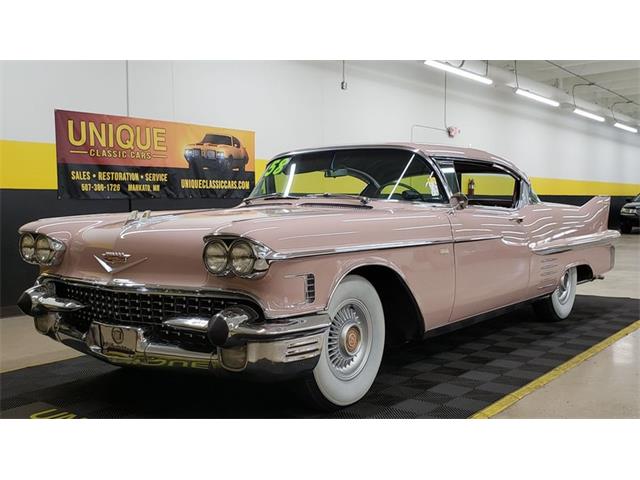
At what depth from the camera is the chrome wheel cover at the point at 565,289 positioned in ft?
17.7

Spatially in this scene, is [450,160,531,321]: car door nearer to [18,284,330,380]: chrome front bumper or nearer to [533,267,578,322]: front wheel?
[533,267,578,322]: front wheel

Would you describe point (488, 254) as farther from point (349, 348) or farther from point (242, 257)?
point (242, 257)

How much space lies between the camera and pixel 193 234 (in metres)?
2.76

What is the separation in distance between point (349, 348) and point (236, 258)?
2.95 feet

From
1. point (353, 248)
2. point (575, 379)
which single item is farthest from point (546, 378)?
point (353, 248)

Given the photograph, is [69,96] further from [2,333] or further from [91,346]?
[91,346]

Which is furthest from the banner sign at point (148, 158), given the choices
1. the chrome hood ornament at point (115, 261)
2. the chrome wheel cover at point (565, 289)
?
the chrome wheel cover at point (565, 289)

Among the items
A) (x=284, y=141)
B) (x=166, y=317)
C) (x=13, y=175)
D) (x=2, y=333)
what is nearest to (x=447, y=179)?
(x=166, y=317)

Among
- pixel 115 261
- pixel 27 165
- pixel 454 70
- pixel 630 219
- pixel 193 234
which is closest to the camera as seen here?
pixel 193 234

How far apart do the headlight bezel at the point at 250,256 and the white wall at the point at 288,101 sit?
4.66 meters

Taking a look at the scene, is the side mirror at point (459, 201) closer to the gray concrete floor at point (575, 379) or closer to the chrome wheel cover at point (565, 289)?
the gray concrete floor at point (575, 379)

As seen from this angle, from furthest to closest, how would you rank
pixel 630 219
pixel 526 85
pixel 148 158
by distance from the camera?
1. pixel 630 219
2. pixel 526 85
3. pixel 148 158

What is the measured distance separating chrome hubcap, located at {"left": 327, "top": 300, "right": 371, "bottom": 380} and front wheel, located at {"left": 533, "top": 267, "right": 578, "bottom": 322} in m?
2.66


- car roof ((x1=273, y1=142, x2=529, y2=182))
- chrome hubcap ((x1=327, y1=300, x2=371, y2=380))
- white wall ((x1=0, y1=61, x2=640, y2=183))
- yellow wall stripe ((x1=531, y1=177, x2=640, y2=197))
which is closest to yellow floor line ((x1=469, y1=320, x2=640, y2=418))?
chrome hubcap ((x1=327, y1=300, x2=371, y2=380))
